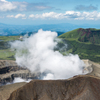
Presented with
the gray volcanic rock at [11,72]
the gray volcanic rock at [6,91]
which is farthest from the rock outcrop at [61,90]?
the gray volcanic rock at [11,72]

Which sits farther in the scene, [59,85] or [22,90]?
[59,85]

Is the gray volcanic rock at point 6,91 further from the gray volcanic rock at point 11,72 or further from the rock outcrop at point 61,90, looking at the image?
the rock outcrop at point 61,90

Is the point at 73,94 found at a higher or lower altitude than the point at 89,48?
higher

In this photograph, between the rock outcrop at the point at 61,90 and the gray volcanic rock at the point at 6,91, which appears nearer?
the rock outcrop at the point at 61,90

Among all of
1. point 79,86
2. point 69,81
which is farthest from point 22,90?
point 79,86

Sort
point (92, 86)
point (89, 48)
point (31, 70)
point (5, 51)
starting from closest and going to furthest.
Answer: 1. point (92, 86)
2. point (31, 70)
3. point (5, 51)
4. point (89, 48)

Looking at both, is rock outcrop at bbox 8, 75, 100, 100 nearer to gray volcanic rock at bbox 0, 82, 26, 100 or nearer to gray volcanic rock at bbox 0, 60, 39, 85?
gray volcanic rock at bbox 0, 82, 26, 100

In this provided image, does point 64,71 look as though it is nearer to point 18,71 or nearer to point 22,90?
point 18,71

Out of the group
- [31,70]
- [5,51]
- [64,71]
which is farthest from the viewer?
[5,51]
